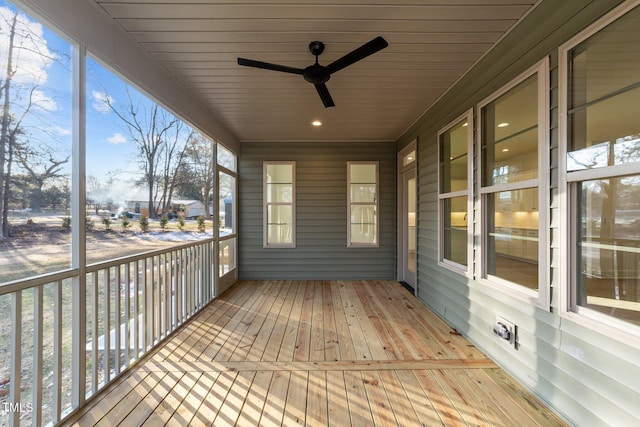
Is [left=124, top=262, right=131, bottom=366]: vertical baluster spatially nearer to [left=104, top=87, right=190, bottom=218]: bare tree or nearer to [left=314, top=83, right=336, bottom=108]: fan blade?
[left=104, top=87, right=190, bottom=218]: bare tree

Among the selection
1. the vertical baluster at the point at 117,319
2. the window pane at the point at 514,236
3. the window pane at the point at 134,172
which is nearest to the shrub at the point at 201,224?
the window pane at the point at 134,172

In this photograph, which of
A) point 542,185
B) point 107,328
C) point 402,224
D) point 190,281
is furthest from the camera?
point 402,224

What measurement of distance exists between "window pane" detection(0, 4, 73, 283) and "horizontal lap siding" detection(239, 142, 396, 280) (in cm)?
328

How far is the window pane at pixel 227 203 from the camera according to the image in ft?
13.9

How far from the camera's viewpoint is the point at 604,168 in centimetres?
142

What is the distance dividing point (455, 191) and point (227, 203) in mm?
3453

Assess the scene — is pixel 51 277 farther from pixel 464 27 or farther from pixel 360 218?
pixel 360 218

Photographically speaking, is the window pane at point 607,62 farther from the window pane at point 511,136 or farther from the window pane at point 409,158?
the window pane at point 409,158

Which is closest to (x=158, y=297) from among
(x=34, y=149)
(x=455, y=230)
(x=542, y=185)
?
(x=34, y=149)

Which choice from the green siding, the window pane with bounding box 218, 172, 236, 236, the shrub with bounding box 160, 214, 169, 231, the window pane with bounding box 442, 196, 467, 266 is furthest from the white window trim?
the window pane with bounding box 218, 172, 236, 236

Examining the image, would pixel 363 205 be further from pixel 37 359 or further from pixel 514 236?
pixel 37 359

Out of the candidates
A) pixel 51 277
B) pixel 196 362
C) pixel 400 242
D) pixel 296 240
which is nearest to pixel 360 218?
pixel 400 242

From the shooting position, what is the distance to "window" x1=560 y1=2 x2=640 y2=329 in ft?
4.36

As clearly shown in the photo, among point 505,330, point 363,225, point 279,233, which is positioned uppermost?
point 363,225
